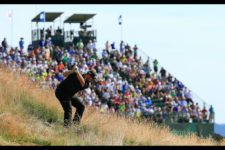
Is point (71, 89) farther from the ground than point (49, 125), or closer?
farther from the ground

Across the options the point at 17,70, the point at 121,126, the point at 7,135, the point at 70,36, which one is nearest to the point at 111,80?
the point at 70,36

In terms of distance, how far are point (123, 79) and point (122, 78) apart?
154 mm

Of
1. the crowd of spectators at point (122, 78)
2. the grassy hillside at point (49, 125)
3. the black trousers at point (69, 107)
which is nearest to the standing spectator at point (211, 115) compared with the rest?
the crowd of spectators at point (122, 78)

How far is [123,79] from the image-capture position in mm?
55094

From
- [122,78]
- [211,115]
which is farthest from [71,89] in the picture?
[122,78]

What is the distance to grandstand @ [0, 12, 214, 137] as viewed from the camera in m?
44.6

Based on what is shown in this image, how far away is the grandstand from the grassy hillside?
13255 mm

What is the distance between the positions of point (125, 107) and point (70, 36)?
67.8 ft

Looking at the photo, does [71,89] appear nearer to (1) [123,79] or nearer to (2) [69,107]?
(2) [69,107]

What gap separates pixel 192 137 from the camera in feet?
88.2

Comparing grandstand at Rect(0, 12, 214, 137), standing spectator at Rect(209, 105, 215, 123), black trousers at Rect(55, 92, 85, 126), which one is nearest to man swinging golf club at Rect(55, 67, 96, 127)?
black trousers at Rect(55, 92, 85, 126)

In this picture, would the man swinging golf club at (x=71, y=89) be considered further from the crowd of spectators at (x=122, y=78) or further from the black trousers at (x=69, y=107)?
the crowd of spectators at (x=122, y=78)

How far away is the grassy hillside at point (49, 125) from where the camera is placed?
20797mm
